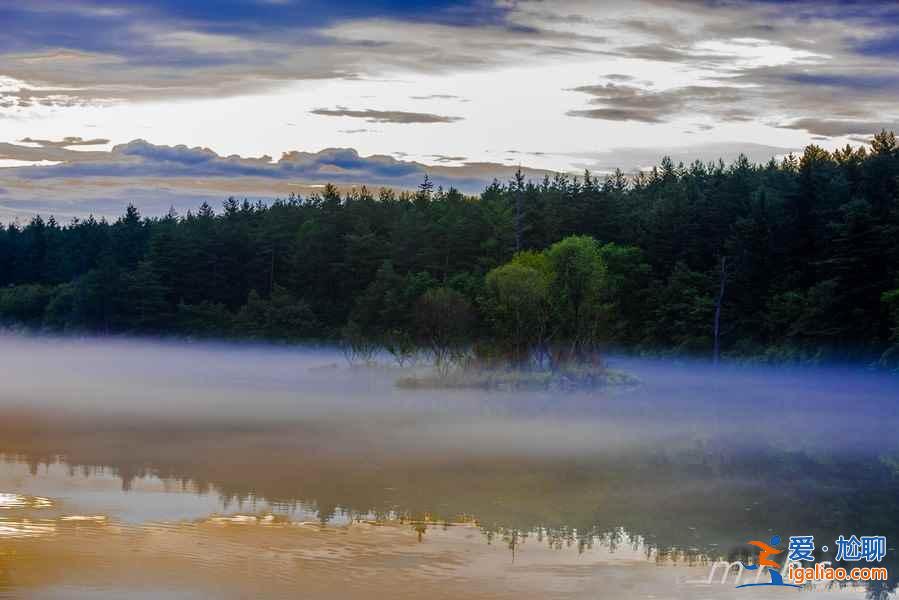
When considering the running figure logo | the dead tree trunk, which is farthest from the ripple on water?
the dead tree trunk

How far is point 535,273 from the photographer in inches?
2522

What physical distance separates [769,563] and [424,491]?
378 inches

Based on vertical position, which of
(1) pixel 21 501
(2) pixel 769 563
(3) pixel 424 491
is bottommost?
(1) pixel 21 501

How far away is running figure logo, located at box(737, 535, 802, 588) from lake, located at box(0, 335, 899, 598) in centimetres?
29

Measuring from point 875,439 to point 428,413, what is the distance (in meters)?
18.0

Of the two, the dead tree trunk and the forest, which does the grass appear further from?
the dead tree trunk

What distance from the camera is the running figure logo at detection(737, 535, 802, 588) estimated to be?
18797mm

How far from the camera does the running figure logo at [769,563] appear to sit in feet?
61.7

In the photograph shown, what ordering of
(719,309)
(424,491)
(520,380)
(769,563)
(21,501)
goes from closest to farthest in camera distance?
(769,563)
(21,501)
(424,491)
(520,380)
(719,309)

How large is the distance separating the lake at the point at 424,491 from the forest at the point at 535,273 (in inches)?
427

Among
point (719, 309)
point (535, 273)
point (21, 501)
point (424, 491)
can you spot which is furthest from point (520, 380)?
point (21, 501)

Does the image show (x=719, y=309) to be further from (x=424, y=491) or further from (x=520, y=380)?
(x=424, y=491)

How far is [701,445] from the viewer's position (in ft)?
122

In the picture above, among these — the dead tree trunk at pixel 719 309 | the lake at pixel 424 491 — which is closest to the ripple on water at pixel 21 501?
the lake at pixel 424 491
